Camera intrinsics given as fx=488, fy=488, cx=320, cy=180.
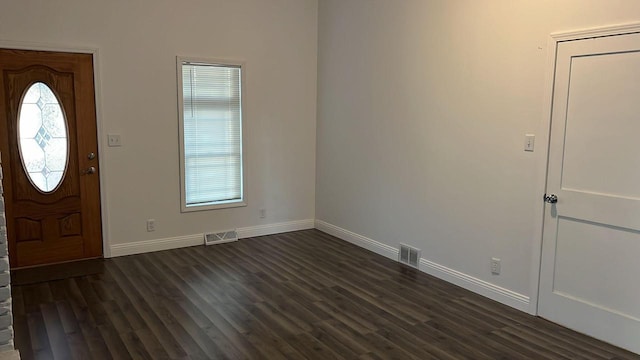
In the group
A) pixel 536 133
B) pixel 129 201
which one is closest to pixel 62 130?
pixel 129 201

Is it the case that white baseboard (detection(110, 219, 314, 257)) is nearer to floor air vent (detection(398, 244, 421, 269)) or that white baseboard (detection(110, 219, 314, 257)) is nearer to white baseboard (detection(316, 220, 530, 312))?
white baseboard (detection(316, 220, 530, 312))

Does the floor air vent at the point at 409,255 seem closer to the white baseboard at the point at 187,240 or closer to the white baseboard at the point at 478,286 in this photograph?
the white baseboard at the point at 478,286

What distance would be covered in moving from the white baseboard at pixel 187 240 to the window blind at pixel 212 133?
40cm

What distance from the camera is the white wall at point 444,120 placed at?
3711 millimetres

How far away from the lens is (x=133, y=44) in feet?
16.3

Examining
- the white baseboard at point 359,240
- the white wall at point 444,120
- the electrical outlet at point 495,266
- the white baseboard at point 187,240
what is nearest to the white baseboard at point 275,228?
the white baseboard at point 187,240

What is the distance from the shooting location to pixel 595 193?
336cm

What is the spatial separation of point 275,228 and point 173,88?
82.2 inches

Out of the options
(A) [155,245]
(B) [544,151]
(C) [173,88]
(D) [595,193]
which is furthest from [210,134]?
(D) [595,193]

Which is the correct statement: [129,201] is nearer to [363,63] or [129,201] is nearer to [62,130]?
[62,130]

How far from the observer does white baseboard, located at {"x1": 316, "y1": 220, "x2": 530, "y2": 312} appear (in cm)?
389

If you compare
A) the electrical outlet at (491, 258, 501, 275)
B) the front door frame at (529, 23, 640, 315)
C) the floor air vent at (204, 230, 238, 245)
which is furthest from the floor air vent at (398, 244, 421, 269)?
the floor air vent at (204, 230, 238, 245)

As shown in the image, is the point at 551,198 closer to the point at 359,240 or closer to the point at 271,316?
the point at 271,316

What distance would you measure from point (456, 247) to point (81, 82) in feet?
12.8
